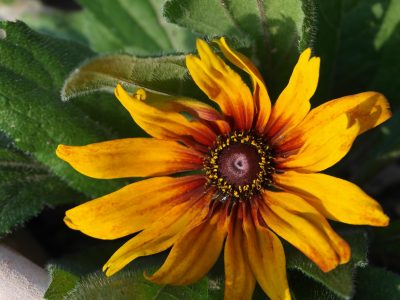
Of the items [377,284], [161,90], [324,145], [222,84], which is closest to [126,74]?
[161,90]

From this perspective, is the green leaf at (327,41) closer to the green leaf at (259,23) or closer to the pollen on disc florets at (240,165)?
the green leaf at (259,23)

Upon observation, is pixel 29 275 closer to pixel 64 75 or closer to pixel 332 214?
pixel 64 75

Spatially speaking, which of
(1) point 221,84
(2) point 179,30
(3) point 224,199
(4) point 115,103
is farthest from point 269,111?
(2) point 179,30

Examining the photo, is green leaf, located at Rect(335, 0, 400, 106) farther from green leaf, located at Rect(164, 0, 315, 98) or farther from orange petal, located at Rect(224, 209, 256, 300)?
orange petal, located at Rect(224, 209, 256, 300)

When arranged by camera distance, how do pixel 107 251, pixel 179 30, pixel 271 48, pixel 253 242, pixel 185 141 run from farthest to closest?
pixel 179 30
pixel 107 251
pixel 271 48
pixel 185 141
pixel 253 242

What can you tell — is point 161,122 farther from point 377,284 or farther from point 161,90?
point 377,284
